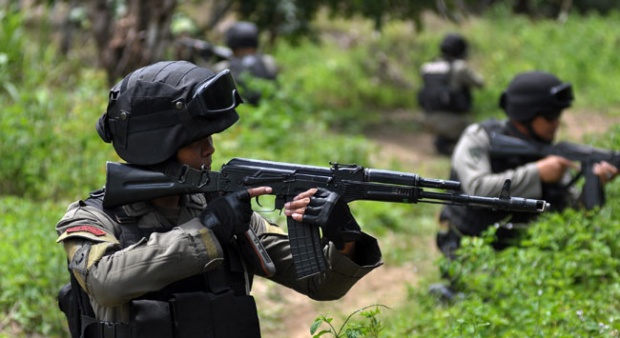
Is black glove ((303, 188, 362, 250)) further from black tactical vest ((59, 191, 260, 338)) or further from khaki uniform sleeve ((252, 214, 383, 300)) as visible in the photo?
black tactical vest ((59, 191, 260, 338))

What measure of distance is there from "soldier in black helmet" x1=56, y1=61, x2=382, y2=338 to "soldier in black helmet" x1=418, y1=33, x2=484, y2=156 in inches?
349

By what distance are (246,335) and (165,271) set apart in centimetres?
44

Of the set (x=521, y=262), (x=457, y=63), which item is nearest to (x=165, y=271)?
(x=521, y=262)

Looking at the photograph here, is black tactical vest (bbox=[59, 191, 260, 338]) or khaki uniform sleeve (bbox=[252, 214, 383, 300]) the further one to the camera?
khaki uniform sleeve (bbox=[252, 214, 383, 300])

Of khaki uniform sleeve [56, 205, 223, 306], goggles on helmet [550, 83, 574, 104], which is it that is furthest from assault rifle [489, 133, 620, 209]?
khaki uniform sleeve [56, 205, 223, 306]

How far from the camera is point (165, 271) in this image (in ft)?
9.47

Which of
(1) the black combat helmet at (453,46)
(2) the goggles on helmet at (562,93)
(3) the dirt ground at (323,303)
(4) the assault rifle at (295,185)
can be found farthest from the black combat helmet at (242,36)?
(4) the assault rifle at (295,185)

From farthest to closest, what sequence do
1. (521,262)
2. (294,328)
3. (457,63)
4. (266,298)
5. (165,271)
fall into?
(457,63) < (266,298) < (294,328) < (521,262) < (165,271)

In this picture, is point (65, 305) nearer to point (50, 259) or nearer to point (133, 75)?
point (133, 75)

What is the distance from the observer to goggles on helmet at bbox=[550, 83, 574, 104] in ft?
17.9

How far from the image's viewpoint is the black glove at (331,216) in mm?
2998

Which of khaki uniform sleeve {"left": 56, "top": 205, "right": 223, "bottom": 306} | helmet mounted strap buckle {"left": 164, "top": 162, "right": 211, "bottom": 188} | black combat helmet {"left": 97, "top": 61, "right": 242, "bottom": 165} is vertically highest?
black combat helmet {"left": 97, "top": 61, "right": 242, "bottom": 165}

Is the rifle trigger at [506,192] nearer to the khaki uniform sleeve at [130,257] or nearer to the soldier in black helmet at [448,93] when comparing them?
the khaki uniform sleeve at [130,257]

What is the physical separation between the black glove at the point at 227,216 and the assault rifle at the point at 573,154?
288cm
